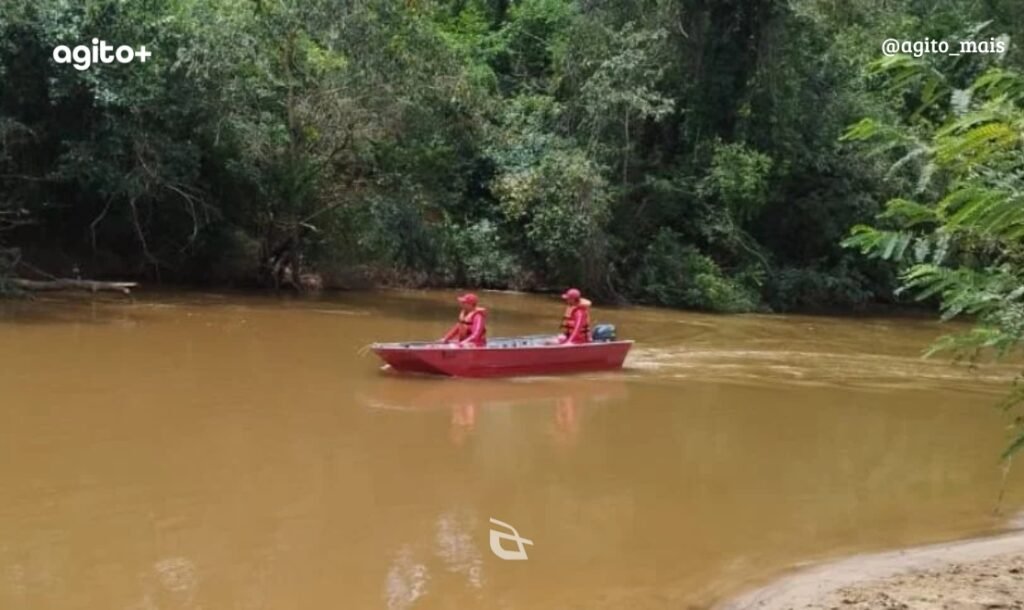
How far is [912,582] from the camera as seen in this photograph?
6895 millimetres

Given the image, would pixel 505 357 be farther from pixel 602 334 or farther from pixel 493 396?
pixel 602 334

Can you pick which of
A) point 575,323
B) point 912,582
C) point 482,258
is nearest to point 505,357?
point 575,323

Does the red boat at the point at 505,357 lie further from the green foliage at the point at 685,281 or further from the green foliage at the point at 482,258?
the green foliage at the point at 482,258

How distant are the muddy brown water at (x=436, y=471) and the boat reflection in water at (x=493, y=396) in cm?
5

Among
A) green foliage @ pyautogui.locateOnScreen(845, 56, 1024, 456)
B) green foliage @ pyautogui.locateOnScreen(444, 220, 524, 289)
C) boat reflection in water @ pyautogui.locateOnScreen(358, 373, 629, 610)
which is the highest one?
green foliage @ pyautogui.locateOnScreen(845, 56, 1024, 456)

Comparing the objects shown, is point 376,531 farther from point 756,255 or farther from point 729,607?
point 756,255

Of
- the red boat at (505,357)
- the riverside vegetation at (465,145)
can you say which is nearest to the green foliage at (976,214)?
the red boat at (505,357)

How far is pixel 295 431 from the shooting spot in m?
11.2

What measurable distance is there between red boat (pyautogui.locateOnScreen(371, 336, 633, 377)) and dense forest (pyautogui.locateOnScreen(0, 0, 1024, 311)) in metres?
8.22

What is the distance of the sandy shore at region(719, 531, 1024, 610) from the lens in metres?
6.34

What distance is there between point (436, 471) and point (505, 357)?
493cm

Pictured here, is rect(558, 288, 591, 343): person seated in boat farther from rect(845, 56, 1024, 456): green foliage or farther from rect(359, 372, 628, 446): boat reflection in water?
rect(845, 56, 1024, 456): green foliage

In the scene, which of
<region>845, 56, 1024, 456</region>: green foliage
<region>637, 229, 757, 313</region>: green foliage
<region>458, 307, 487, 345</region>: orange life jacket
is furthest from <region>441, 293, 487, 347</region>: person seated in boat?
<region>637, 229, 757, 313</region>: green foliage

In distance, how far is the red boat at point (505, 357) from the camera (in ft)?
46.8
